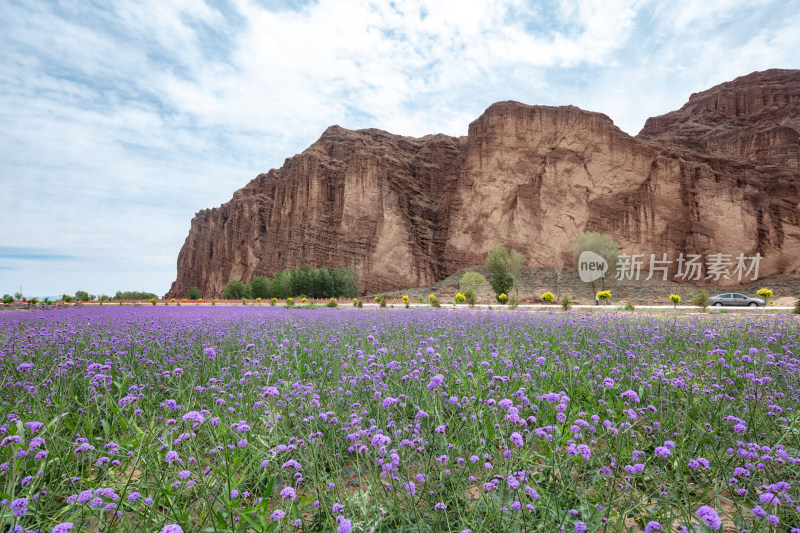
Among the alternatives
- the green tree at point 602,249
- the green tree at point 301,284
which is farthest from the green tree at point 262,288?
the green tree at point 602,249

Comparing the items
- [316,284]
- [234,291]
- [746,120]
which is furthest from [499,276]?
[746,120]

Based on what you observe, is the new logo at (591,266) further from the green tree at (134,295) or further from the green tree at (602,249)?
the green tree at (134,295)

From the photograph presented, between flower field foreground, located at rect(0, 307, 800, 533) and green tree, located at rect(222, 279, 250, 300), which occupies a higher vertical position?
green tree, located at rect(222, 279, 250, 300)

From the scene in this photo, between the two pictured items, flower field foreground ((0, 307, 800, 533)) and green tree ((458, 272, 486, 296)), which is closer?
flower field foreground ((0, 307, 800, 533))

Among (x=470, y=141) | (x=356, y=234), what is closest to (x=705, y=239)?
(x=470, y=141)

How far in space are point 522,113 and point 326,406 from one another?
256ft

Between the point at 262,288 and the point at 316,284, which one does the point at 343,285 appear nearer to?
the point at 316,284

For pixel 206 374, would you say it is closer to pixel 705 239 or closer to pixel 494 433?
pixel 494 433

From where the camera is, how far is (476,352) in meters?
6.30

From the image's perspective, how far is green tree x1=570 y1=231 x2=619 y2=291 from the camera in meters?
53.8

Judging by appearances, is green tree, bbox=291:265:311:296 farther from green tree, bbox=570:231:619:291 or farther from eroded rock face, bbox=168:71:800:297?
green tree, bbox=570:231:619:291

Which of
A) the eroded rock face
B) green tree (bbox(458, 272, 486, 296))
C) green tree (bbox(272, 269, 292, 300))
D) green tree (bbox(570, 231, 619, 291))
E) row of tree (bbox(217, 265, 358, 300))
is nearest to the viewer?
green tree (bbox(458, 272, 486, 296))

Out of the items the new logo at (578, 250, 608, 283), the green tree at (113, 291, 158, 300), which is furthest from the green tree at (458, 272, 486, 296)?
the green tree at (113, 291, 158, 300)

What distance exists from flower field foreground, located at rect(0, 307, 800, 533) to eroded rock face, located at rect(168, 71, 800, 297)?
67289mm
